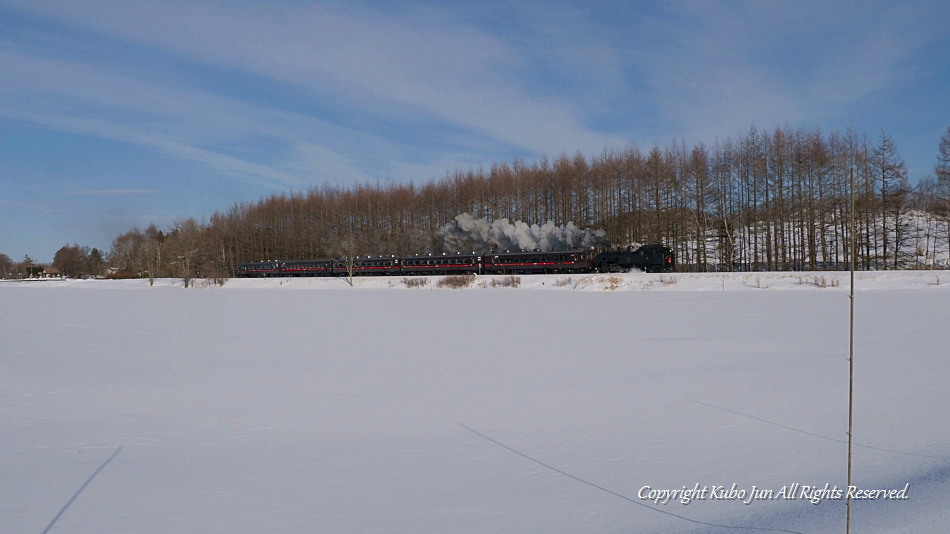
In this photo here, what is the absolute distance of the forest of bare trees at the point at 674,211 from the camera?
42469mm

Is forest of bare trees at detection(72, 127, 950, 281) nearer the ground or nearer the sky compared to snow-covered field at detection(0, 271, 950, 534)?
nearer the sky

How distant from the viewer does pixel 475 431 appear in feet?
24.6

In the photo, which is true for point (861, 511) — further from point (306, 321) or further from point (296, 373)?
point (306, 321)

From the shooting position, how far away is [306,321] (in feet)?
71.5

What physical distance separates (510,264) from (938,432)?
44.6m

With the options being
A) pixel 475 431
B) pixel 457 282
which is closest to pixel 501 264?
pixel 457 282

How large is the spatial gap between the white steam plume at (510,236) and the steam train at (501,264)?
511 centimetres

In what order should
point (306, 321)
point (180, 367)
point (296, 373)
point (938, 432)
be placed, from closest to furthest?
point (938, 432), point (296, 373), point (180, 367), point (306, 321)

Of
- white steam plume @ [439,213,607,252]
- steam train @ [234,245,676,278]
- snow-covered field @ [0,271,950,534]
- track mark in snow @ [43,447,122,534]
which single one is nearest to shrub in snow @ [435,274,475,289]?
steam train @ [234,245,676,278]

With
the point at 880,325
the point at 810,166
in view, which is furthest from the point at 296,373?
the point at 810,166

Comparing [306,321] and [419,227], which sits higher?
[419,227]

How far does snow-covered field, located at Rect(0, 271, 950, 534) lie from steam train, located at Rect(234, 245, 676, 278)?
26938mm

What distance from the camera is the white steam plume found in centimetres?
5522

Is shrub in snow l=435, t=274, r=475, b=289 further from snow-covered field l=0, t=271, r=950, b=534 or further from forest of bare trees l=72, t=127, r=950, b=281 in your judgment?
snow-covered field l=0, t=271, r=950, b=534
